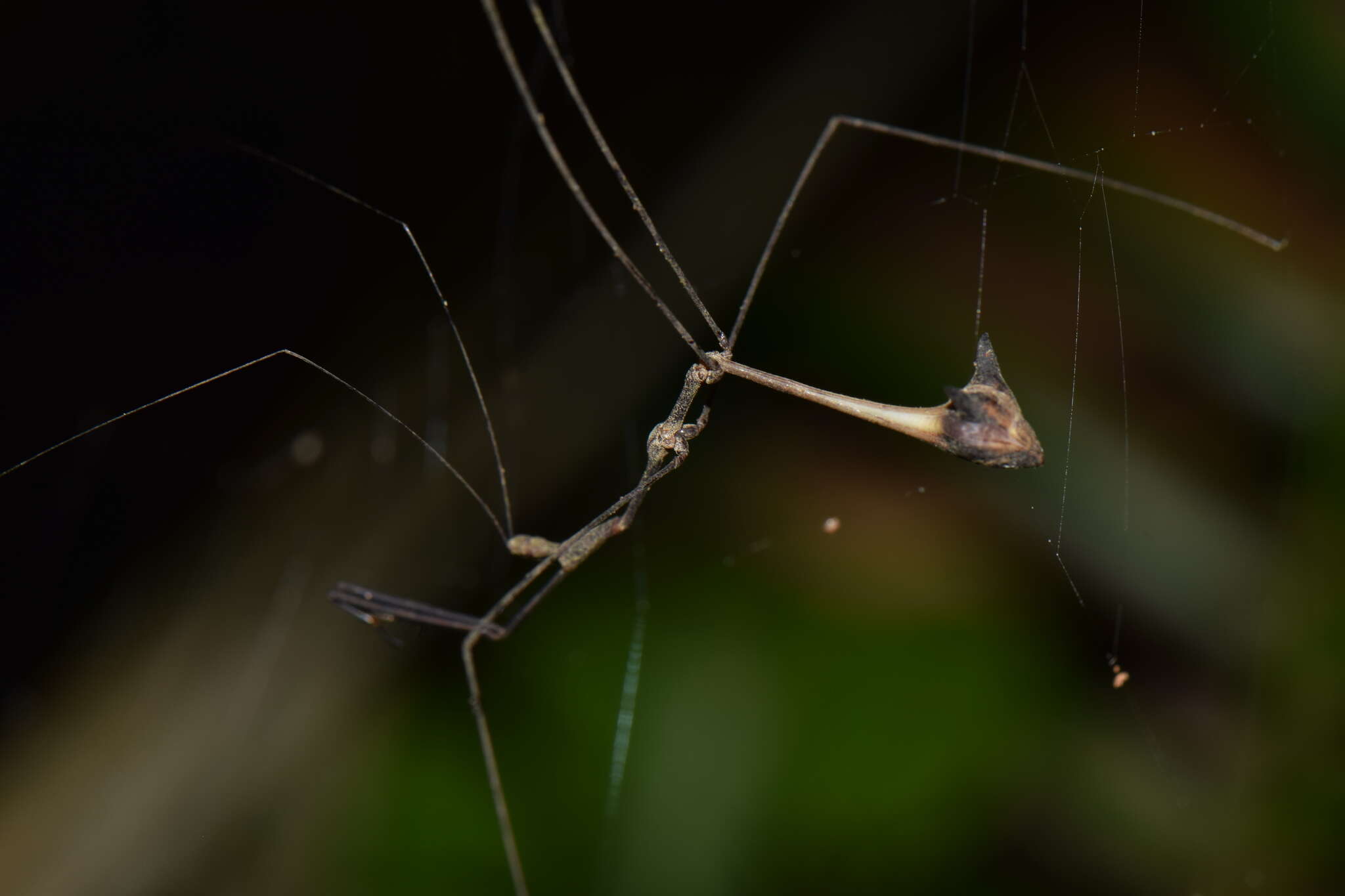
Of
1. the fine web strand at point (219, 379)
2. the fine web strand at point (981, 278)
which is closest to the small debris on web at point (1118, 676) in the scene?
the fine web strand at point (981, 278)

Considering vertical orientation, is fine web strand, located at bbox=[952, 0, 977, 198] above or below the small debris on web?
above

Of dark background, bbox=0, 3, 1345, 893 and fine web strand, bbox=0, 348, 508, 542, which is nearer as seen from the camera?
fine web strand, bbox=0, 348, 508, 542

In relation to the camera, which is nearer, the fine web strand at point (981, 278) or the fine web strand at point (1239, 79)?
the fine web strand at point (1239, 79)

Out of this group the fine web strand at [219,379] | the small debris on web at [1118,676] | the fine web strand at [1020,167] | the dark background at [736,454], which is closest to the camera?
the fine web strand at [1020,167]

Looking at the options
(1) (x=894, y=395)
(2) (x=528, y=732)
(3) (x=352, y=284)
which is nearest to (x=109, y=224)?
(3) (x=352, y=284)

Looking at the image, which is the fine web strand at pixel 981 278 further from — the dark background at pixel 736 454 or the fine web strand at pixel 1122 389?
the fine web strand at pixel 1122 389

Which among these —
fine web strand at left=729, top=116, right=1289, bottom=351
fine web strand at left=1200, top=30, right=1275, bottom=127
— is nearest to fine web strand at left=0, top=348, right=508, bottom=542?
fine web strand at left=729, top=116, right=1289, bottom=351

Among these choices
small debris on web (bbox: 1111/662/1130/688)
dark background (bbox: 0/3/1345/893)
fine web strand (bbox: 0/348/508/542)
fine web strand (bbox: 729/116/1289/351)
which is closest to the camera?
fine web strand (bbox: 729/116/1289/351)

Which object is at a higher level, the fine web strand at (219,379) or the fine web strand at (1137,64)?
the fine web strand at (1137,64)

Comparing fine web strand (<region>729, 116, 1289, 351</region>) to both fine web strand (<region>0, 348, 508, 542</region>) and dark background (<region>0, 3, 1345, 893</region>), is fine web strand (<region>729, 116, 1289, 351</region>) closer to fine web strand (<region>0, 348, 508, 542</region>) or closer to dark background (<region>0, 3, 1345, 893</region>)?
dark background (<region>0, 3, 1345, 893</region>)
